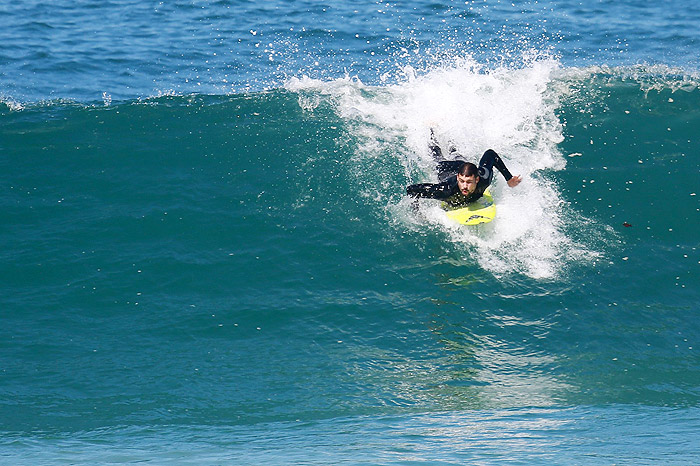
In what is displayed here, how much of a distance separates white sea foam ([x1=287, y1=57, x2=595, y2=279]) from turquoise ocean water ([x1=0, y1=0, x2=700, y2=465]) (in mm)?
48

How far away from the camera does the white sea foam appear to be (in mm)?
10922

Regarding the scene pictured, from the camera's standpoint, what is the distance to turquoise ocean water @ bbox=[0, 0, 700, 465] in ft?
26.1

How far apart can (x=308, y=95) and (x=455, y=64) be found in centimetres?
354

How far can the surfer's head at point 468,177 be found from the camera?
10219mm

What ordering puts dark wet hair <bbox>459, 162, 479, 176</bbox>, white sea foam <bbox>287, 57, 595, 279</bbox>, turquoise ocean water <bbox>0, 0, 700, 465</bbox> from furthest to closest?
1. white sea foam <bbox>287, 57, 595, 279</bbox>
2. dark wet hair <bbox>459, 162, 479, 176</bbox>
3. turquoise ocean water <bbox>0, 0, 700, 465</bbox>

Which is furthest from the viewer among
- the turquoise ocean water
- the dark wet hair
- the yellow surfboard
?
the yellow surfboard

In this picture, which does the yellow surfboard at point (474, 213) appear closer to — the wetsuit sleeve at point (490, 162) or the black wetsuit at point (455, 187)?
the black wetsuit at point (455, 187)

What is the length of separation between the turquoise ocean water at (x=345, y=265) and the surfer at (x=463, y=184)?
2.15 ft

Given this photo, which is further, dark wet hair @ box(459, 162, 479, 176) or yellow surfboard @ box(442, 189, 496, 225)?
yellow surfboard @ box(442, 189, 496, 225)

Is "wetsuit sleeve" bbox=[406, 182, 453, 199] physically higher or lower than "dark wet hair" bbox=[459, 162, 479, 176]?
lower

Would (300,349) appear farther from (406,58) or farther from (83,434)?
(406,58)

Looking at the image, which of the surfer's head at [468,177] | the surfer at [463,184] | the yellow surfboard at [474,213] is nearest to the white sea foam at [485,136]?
the yellow surfboard at [474,213]

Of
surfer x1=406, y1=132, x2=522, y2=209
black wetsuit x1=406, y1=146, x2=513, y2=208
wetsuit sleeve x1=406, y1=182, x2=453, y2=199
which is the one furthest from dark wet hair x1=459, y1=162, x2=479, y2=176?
wetsuit sleeve x1=406, y1=182, x2=453, y2=199

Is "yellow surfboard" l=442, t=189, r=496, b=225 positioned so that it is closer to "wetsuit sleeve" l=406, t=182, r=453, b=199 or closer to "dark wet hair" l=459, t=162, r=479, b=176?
"wetsuit sleeve" l=406, t=182, r=453, b=199
